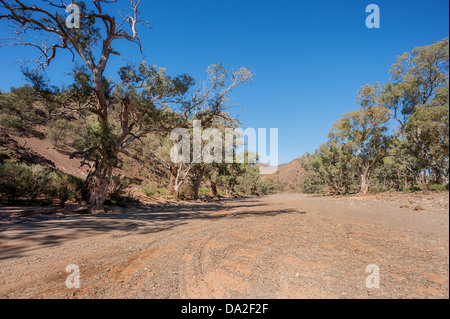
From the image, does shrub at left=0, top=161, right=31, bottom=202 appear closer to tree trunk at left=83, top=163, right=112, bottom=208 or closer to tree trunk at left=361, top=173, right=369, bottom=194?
tree trunk at left=83, top=163, right=112, bottom=208

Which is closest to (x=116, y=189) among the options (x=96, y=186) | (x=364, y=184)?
(x=96, y=186)

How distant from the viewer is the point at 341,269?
2.51 metres

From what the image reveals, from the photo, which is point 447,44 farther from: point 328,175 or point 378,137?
point 328,175

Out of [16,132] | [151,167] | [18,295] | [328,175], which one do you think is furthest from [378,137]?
[16,132]

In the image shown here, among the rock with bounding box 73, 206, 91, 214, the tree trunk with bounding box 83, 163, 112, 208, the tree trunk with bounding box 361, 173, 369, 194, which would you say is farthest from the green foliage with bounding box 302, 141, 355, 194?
the rock with bounding box 73, 206, 91, 214

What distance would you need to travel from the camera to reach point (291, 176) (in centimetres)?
10125

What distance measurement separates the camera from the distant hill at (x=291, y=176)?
9212 cm

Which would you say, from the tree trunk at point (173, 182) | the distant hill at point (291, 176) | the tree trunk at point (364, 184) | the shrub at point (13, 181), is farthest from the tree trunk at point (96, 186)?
the distant hill at point (291, 176)

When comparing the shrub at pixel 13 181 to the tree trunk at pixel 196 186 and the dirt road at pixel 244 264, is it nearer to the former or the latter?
the dirt road at pixel 244 264

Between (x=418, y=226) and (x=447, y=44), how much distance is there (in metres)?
1.80

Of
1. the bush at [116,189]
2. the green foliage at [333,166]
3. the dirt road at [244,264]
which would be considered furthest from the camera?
the green foliage at [333,166]

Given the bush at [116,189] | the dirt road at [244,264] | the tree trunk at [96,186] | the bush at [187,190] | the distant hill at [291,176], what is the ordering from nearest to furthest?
1. the dirt road at [244,264]
2. the tree trunk at [96,186]
3. the bush at [116,189]
4. the bush at [187,190]
5. the distant hill at [291,176]

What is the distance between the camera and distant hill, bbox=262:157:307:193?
92125 mm

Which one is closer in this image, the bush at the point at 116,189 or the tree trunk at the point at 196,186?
the bush at the point at 116,189
